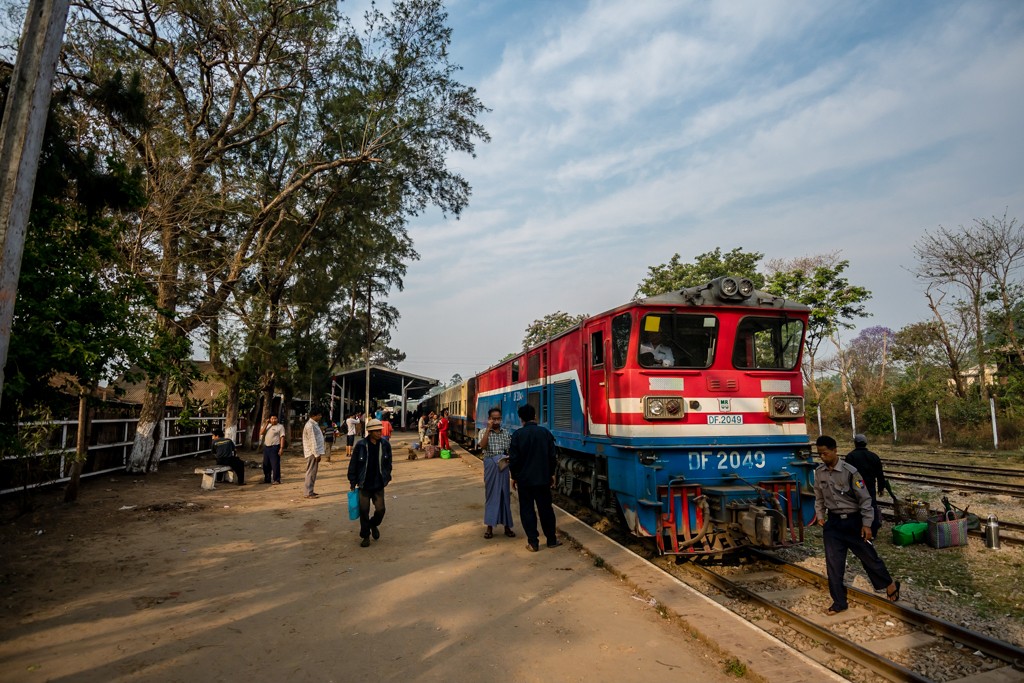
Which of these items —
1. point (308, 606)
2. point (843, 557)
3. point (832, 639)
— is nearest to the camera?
point (832, 639)

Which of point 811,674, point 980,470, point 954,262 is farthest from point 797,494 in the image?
point 954,262

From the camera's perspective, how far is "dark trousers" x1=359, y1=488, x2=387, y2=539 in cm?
755

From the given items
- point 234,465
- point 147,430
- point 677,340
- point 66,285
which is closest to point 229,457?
point 234,465

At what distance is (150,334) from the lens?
8.54m

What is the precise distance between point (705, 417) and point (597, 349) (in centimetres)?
160

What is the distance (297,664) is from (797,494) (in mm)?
5438

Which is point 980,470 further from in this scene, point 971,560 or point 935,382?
point 935,382

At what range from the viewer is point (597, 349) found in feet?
25.0

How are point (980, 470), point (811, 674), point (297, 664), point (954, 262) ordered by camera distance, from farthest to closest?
point (954, 262)
point (980, 470)
point (297, 664)
point (811, 674)

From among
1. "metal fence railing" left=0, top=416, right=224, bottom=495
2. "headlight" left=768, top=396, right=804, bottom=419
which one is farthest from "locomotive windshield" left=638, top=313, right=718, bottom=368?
"metal fence railing" left=0, top=416, right=224, bottom=495

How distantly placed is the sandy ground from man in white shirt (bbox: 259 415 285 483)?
12.7 feet

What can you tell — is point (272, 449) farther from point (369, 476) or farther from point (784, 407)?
point (784, 407)

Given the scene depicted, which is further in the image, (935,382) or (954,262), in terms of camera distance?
(935,382)

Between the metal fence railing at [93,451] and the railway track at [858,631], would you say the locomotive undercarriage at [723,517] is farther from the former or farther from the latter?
the metal fence railing at [93,451]
